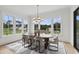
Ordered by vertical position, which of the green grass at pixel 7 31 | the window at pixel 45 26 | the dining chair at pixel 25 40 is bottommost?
Result: the dining chair at pixel 25 40

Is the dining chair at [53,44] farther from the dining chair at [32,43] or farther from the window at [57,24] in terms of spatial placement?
the dining chair at [32,43]

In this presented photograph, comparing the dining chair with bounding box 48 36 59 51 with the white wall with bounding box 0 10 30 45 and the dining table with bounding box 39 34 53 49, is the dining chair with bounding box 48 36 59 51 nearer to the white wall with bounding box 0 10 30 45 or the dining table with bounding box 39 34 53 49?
the dining table with bounding box 39 34 53 49

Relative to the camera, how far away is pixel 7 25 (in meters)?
2.73

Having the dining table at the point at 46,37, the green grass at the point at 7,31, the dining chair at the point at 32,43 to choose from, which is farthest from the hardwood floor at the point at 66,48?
the dining chair at the point at 32,43

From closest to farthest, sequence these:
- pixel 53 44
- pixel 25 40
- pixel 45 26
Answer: pixel 45 26, pixel 25 40, pixel 53 44

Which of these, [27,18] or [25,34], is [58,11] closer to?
[27,18]

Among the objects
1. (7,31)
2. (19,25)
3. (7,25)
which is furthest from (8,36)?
(19,25)

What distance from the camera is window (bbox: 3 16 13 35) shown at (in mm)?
2713

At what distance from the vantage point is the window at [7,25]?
2713 mm

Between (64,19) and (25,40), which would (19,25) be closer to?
(25,40)

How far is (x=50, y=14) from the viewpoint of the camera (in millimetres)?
2807

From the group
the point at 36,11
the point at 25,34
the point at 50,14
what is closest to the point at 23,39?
the point at 25,34

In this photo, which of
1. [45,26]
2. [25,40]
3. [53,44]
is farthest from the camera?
[53,44]

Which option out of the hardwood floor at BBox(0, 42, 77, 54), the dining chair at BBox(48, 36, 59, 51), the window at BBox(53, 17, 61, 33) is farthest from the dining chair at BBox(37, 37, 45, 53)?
the hardwood floor at BBox(0, 42, 77, 54)
